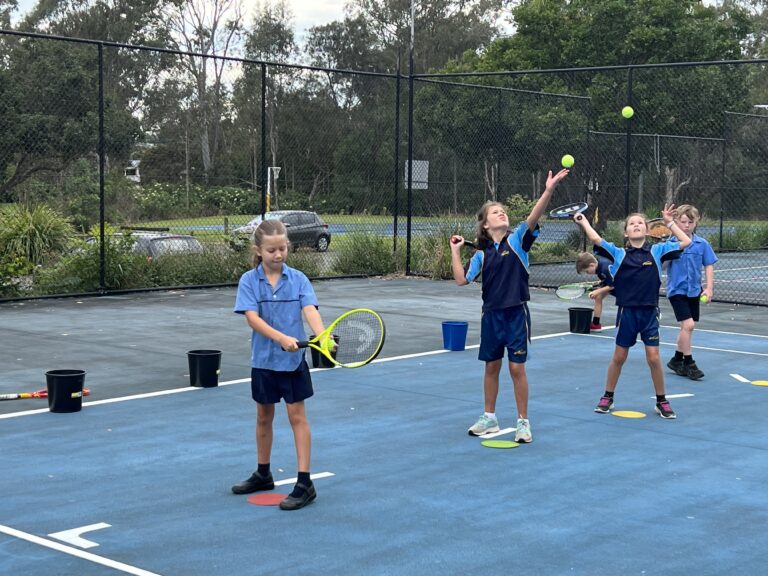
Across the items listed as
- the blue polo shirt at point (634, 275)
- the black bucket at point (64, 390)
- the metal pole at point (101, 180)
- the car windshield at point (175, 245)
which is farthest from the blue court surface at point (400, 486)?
the car windshield at point (175, 245)

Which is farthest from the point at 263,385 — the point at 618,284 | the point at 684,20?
the point at 684,20

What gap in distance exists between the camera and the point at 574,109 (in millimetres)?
26125

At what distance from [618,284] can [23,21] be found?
191 feet

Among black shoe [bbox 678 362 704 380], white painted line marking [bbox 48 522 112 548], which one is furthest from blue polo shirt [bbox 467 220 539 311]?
black shoe [bbox 678 362 704 380]

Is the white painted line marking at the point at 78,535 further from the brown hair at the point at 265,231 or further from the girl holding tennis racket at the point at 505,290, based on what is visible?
the girl holding tennis racket at the point at 505,290

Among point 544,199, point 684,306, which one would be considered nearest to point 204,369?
point 544,199

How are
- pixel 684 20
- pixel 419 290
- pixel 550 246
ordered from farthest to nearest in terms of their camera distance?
pixel 684 20 < pixel 550 246 < pixel 419 290

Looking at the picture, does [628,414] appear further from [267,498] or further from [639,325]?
[267,498]

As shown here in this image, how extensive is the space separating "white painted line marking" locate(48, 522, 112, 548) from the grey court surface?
1 centimetres

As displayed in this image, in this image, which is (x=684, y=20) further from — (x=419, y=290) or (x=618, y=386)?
(x=618, y=386)

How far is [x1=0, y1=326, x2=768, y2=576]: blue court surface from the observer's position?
17.1ft

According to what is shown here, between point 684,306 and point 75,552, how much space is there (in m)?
6.58

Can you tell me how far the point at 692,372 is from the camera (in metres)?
10.2

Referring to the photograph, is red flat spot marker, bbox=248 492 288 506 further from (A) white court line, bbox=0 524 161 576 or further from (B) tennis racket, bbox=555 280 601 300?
(B) tennis racket, bbox=555 280 601 300
